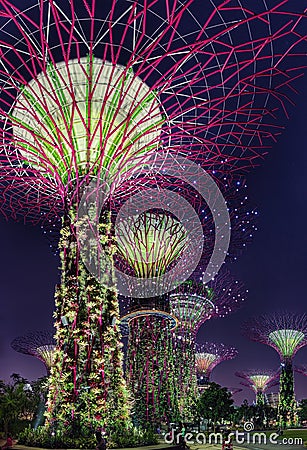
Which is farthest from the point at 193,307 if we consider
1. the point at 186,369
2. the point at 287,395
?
the point at 287,395

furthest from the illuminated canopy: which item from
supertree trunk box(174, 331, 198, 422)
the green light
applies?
the green light

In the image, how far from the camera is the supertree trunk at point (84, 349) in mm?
15492

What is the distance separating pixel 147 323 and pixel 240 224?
10.3 meters

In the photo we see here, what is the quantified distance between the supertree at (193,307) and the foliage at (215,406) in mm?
10127

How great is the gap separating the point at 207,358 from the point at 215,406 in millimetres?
49706

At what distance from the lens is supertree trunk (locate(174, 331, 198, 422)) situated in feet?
149

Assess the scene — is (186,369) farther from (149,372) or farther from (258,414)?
(258,414)

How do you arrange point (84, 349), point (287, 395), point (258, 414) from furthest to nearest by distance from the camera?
point (258, 414), point (287, 395), point (84, 349)

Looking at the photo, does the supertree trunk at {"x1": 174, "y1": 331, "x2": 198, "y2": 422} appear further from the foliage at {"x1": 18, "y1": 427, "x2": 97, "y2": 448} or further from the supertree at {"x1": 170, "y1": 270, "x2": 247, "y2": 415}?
the foliage at {"x1": 18, "y1": 427, "x2": 97, "y2": 448}

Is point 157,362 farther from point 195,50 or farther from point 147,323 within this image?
point 195,50

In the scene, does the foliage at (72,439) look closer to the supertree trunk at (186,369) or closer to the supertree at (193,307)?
the supertree trunk at (186,369)

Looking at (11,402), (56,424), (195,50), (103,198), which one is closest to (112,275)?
(103,198)

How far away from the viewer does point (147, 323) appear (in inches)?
1423

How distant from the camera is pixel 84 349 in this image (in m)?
16.1
